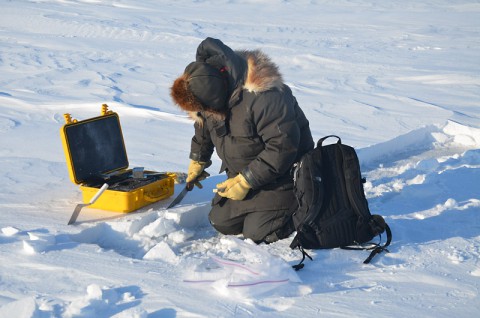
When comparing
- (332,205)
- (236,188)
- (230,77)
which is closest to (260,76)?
(230,77)

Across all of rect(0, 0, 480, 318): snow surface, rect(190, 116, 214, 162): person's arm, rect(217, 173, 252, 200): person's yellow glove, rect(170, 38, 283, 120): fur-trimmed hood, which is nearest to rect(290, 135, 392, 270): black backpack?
rect(0, 0, 480, 318): snow surface

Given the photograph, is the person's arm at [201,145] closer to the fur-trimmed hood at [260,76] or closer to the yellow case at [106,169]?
the yellow case at [106,169]

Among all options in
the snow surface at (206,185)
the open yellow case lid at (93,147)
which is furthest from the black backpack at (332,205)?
the open yellow case lid at (93,147)

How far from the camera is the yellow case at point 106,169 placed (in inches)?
125

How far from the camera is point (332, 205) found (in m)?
2.79

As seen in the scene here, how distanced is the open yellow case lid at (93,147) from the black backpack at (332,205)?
1157 mm

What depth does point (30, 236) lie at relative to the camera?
260cm

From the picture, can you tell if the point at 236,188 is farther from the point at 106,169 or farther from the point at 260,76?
the point at 106,169

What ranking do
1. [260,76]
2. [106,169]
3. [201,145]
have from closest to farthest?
[260,76]
[201,145]
[106,169]

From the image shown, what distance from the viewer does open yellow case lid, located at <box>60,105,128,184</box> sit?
319 centimetres

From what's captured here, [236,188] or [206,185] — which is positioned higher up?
[236,188]

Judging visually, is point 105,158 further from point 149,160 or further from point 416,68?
point 416,68

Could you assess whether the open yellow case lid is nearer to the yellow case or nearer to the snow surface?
the yellow case

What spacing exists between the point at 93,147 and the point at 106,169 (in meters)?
0.16
